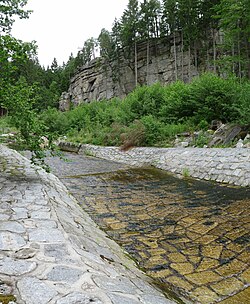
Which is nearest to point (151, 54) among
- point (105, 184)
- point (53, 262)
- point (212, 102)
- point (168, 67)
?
point (168, 67)

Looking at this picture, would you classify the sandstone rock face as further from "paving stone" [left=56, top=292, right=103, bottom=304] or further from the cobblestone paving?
"paving stone" [left=56, top=292, right=103, bottom=304]

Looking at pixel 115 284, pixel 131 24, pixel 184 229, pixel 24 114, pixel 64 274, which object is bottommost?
pixel 184 229

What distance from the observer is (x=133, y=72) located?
3769 centimetres

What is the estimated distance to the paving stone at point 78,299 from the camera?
154 centimetres

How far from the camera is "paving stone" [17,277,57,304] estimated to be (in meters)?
1.56

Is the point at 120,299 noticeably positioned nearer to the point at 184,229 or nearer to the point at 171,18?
the point at 184,229

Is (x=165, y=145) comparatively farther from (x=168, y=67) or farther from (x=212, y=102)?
(x=168, y=67)

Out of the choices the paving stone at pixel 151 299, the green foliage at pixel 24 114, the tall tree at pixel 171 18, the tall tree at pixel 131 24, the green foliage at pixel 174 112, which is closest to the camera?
the paving stone at pixel 151 299

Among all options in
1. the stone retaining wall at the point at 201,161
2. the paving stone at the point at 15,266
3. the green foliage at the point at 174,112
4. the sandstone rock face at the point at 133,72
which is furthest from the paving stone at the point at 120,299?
the sandstone rock face at the point at 133,72

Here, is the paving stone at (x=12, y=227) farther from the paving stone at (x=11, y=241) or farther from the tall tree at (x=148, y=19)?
the tall tree at (x=148, y=19)

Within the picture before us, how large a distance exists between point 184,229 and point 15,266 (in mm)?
2510

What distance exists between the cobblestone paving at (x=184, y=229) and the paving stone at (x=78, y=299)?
108 centimetres

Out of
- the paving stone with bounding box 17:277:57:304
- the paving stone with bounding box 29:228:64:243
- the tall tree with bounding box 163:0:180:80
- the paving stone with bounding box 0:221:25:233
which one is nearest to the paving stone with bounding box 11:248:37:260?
the paving stone with bounding box 29:228:64:243

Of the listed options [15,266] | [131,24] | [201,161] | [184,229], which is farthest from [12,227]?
[131,24]
